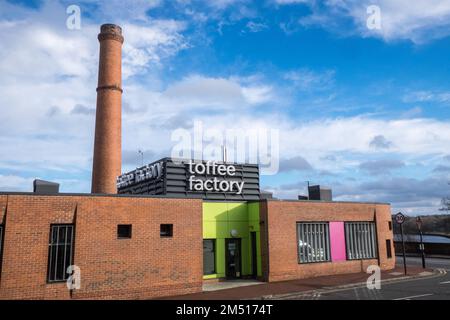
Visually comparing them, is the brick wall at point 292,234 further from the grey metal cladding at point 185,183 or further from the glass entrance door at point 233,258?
the grey metal cladding at point 185,183

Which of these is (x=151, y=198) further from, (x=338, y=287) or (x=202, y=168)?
(x=338, y=287)

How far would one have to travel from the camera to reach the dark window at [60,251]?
15219mm

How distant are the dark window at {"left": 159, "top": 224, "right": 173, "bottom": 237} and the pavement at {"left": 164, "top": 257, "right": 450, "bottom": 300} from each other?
109 inches

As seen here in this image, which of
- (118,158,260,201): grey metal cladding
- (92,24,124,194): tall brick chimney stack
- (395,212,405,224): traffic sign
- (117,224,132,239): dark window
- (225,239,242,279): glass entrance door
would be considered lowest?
(225,239,242,279): glass entrance door

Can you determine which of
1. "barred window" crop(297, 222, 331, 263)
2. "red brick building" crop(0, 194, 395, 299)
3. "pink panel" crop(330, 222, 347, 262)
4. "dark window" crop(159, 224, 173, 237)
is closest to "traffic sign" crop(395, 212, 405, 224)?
"pink panel" crop(330, 222, 347, 262)

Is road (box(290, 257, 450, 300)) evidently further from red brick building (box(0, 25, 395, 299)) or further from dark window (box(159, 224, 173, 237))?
dark window (box(159, 224, 173, 237))

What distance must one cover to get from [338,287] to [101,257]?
1082 centimetres

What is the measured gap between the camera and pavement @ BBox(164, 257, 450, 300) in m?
15.8

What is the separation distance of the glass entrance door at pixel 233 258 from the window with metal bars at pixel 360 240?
694 cm

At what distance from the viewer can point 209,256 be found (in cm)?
2108

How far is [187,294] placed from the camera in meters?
17.5

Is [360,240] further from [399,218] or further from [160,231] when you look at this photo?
[160,231]

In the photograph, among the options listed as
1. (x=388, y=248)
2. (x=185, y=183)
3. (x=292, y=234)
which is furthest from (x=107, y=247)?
(x=388, y=248)

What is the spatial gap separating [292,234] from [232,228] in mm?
3352
